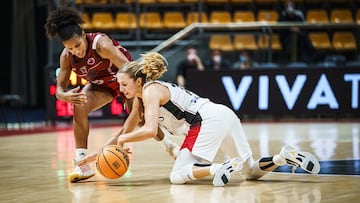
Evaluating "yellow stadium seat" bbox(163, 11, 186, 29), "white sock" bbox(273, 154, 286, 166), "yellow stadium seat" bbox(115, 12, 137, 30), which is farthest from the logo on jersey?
"yellow stadium seat" bbox(163, 11, 186, 29)

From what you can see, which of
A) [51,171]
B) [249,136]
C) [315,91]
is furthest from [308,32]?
[51,171]

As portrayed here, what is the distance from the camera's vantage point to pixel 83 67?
6.49 meters

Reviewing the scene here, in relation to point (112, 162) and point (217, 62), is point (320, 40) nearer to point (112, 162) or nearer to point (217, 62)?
point (217, 62)

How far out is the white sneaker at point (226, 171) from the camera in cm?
558

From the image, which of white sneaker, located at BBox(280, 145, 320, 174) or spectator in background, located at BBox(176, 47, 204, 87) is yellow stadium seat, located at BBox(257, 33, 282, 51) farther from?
white sneaker, located at BBox(280, 145, 320, 174)

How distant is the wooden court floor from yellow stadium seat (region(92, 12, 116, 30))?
7367mm

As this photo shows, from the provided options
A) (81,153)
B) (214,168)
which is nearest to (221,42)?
(81,153)

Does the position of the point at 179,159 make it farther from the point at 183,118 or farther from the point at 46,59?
the point at 46,59

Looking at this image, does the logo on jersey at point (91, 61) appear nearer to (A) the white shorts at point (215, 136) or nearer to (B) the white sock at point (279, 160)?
(A) the white shorts at point (215, 136)

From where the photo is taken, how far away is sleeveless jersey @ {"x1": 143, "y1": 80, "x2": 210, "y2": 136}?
19.5 ft

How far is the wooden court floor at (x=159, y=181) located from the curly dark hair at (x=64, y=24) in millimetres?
1219

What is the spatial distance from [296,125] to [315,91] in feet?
3.17

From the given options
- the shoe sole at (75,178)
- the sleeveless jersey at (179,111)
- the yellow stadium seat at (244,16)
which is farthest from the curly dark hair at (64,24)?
the yellow stadium seat at (244,16)

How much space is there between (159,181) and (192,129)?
54cm
